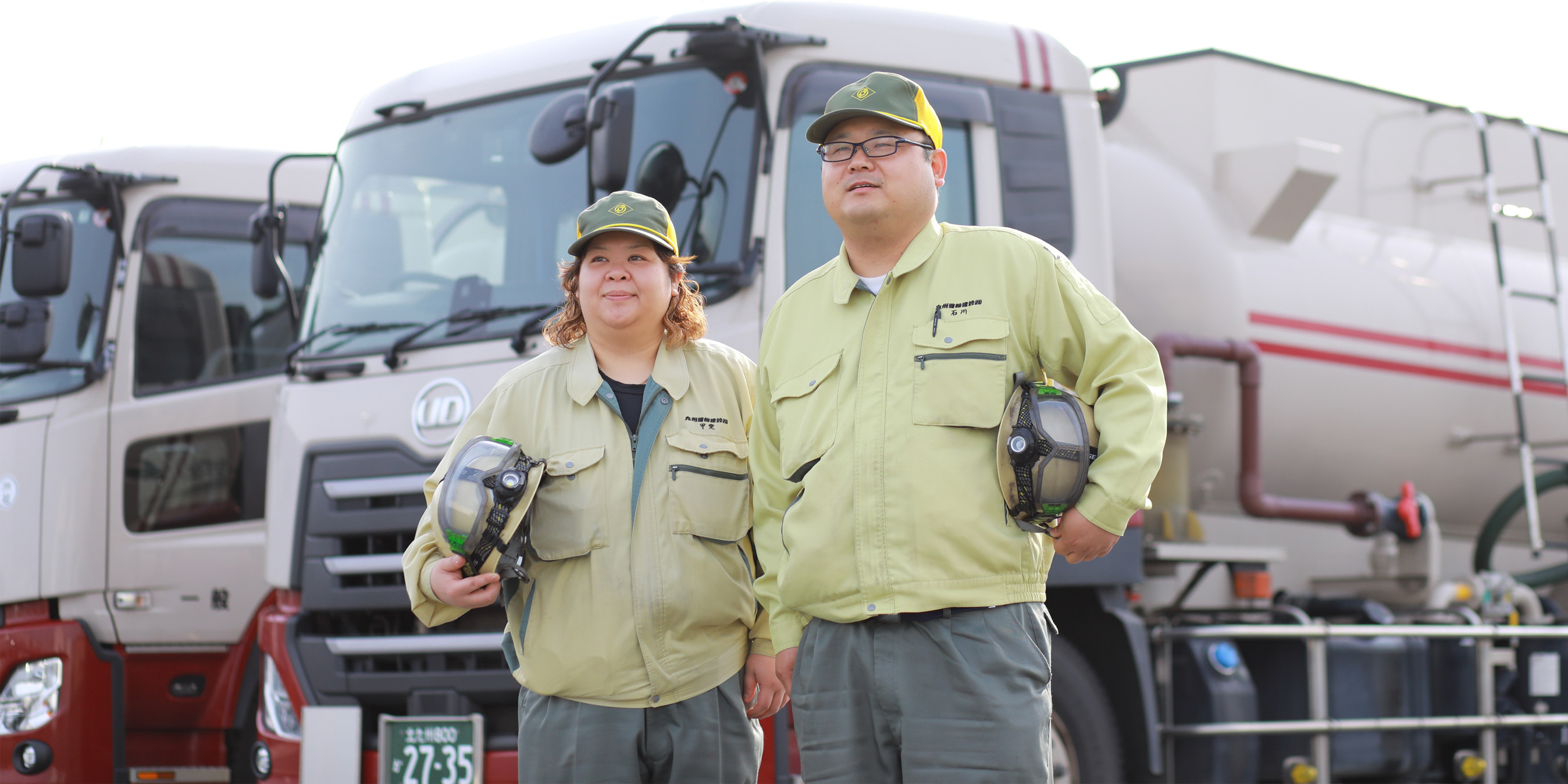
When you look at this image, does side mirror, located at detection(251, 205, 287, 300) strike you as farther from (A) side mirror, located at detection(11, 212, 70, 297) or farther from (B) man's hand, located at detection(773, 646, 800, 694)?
(B) man's hand, located at detection(773, 646, 800, 694)

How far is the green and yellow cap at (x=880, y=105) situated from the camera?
2.70 meters

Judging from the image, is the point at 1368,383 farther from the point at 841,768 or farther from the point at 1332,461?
the point at 841,768

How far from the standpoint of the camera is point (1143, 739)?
16.2 ft

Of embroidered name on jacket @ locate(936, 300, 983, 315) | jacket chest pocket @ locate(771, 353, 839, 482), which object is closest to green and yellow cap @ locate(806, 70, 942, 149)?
embroidered name on jacket @ locate(936, 300, 983, 315)

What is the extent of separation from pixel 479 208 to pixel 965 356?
8.68 ft

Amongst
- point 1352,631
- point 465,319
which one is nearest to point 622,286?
point 465,319

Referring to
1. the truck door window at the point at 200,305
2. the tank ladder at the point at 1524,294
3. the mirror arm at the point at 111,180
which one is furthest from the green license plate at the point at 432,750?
the tank ladder at the point at 1524,294

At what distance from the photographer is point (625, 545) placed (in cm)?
292

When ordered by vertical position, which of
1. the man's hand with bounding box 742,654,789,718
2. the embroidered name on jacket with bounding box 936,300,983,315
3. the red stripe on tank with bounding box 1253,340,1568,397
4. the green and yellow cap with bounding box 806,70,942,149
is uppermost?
the green and yellow cap with bounding box 806,70,942,149

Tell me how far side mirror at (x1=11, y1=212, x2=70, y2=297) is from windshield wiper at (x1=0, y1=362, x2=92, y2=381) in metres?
0.60

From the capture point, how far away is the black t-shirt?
9.89 feet

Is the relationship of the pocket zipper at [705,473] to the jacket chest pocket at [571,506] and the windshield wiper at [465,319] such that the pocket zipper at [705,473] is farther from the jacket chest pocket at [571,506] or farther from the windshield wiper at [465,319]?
the windshield wiper at [465,319]

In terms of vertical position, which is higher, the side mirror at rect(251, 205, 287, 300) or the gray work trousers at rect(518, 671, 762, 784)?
the side mirror at rect(251, 205, 287, 300)

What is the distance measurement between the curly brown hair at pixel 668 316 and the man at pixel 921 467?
1.15 ft
